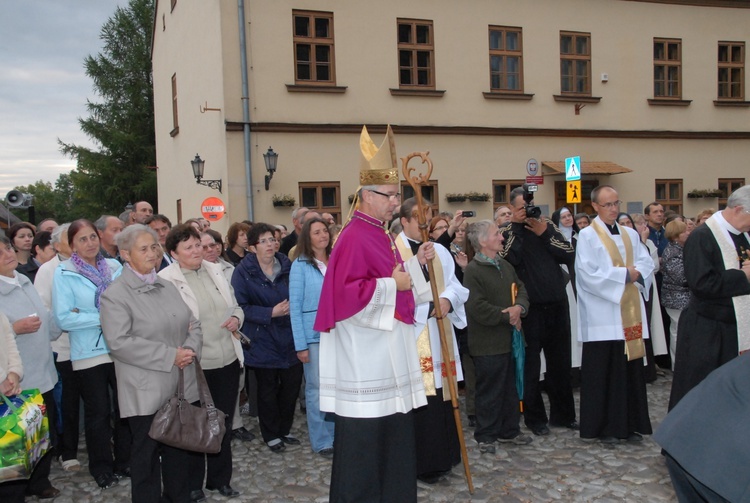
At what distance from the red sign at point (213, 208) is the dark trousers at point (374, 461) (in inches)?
444

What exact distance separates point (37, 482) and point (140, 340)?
1820 mm

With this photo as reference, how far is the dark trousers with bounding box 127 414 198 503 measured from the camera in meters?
4.23

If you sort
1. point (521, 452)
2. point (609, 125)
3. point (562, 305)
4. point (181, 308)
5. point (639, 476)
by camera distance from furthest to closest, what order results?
point (609, 125)
point (562, 305)
point (521, 452)
point (639, 476)
point (181, 308)

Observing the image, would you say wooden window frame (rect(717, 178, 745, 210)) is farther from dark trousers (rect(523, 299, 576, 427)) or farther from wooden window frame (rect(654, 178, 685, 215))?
dark trousers (rect(523, 299, 576, 427))

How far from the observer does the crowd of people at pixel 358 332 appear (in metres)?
4.10

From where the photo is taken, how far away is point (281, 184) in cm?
1553

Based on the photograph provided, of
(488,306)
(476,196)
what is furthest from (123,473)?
(476,196)

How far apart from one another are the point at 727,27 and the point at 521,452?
18365 millimetres

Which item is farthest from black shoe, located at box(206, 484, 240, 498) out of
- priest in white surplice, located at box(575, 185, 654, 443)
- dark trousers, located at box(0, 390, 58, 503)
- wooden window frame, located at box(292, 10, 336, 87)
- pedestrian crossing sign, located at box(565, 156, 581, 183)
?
wooden window frame, located at box(292, 10, 336, 87)

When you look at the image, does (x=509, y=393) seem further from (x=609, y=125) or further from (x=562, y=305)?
(x=609, y=125)

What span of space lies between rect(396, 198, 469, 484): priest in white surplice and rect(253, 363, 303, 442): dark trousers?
144 cm

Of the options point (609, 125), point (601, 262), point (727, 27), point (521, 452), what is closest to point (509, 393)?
point (521, 452)

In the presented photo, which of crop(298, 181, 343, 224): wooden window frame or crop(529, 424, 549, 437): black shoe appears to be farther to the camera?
crop(298, 181, 343, 224): wooden window frame

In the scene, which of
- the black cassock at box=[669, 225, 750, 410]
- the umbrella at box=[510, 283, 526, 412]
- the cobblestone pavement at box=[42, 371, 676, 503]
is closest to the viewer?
the cobblestone pavement at box=[42, 371, 676, 503]
